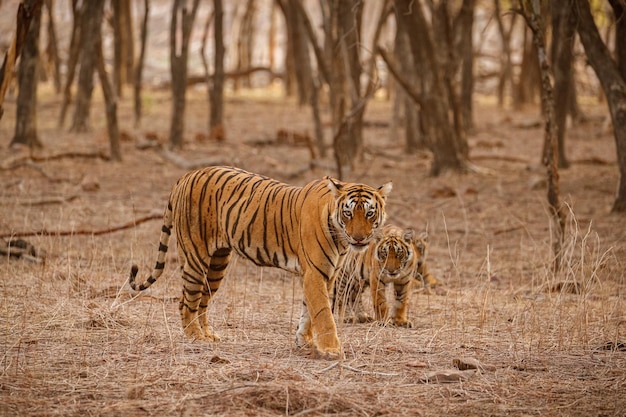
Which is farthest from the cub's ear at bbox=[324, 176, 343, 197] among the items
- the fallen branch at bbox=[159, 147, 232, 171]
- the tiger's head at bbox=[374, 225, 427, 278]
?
the fallen branch at bbox=[159, 147, 232, 171]

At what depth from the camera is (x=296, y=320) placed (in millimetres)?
6680

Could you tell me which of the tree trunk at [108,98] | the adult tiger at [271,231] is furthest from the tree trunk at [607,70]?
the tree trunk at [108,98]

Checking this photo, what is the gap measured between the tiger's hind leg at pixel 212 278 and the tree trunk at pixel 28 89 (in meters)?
8.54

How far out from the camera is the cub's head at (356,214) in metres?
5.14

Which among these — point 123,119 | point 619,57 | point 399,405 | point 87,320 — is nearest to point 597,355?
point 399,405

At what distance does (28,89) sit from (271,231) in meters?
9.65

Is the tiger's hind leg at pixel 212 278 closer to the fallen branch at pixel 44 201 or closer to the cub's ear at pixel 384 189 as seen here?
the cub's ear at pixel 384 189

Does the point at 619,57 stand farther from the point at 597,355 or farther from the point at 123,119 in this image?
the point at 123,119

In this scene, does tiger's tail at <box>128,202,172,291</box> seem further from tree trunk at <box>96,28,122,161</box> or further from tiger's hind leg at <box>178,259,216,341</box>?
tree trunk at <box>96,28,122,161</box>

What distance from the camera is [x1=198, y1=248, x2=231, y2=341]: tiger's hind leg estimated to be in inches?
237

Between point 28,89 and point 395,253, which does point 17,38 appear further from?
point 28,89

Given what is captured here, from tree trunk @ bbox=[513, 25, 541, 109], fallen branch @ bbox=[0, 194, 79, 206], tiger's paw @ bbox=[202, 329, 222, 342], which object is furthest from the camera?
tree trunk @ bbox=[513, 25, 541, 109]

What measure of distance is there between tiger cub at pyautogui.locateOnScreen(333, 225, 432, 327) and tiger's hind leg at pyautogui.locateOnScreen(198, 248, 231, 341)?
0.84 meters

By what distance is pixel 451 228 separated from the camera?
10594 mm
